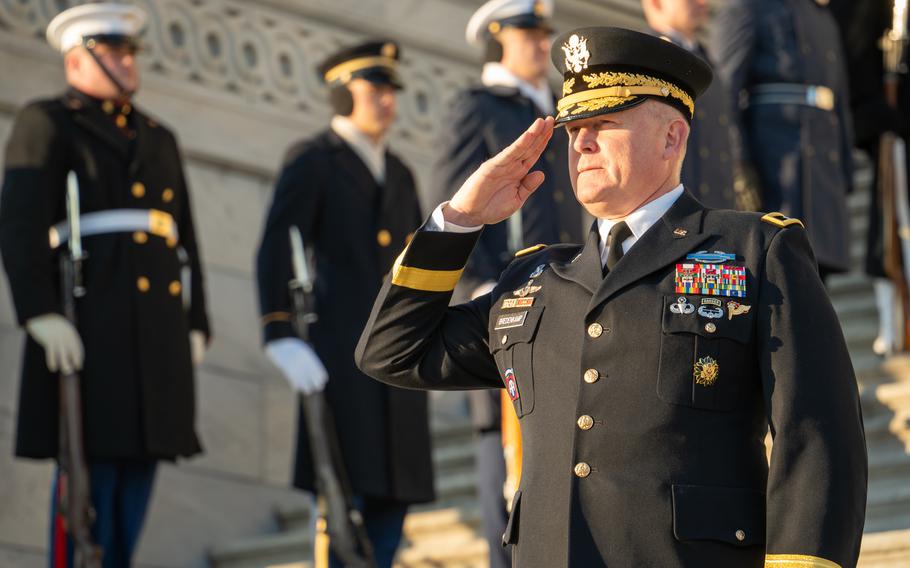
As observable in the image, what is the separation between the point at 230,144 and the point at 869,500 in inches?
148

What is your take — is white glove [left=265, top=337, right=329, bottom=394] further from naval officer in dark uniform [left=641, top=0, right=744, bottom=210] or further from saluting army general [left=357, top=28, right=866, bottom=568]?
saluting army general [left=357, top=28, right=866, bottom=568]

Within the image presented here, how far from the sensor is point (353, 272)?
6.89 metres

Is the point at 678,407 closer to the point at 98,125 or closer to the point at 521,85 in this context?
the point at 521,85

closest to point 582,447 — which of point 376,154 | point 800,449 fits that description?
point 800,449

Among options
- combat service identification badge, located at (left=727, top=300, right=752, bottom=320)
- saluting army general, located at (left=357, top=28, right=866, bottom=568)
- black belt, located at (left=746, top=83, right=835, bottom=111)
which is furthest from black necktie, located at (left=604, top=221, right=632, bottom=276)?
black belt, located at (left=746, top=83, right=835, bottom=111)

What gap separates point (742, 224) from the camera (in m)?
3.55

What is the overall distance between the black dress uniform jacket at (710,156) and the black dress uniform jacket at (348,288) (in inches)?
43.1

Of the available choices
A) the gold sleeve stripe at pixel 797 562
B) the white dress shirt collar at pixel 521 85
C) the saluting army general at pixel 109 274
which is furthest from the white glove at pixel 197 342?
the gold sleeve stripe at pixel 797 562

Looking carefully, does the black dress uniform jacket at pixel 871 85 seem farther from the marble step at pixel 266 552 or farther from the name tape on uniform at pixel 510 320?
the name tape on uniform at pixel 510 320

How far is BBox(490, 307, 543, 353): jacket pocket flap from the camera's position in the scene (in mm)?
3586

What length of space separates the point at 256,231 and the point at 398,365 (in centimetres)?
538

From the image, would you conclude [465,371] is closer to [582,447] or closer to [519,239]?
[582,447]

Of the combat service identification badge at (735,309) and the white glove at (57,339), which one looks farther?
the white glove at (57,339)

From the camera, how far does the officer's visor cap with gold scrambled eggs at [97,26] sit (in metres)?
6.84
